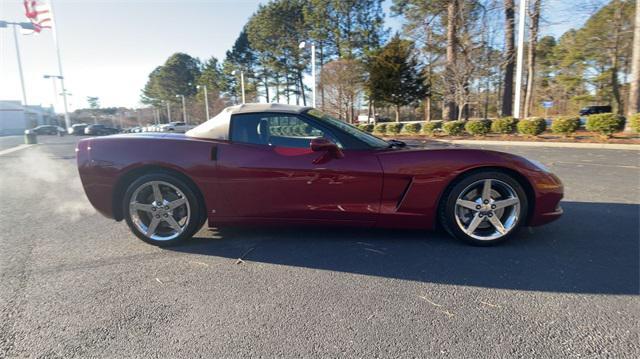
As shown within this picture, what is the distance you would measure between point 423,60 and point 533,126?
10.6m

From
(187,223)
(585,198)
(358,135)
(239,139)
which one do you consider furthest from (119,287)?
(585,198)

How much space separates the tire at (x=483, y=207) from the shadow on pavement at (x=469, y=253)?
12 cm

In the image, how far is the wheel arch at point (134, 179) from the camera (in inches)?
118

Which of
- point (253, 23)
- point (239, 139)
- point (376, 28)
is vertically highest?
point (253, 23)

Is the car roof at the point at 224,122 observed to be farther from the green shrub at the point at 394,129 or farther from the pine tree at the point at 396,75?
the pine tree at the point at 396,75

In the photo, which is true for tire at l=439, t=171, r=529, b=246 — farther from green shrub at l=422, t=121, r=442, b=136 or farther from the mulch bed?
green shrub at l=422, t=121, r=442, b=136

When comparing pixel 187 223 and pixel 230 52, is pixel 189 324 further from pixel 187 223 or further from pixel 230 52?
pixel 230 52

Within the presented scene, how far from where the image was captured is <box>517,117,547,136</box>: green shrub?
1358 cm

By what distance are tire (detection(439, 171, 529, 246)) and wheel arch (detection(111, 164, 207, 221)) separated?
7.26 ft

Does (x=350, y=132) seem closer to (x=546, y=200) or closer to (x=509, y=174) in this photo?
(x=509, y=174)

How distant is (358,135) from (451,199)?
3.29 ft

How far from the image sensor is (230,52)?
43469mm

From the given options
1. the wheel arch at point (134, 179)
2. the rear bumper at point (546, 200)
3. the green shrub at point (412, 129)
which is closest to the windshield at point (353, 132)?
the wheel arch at point (134, 179)

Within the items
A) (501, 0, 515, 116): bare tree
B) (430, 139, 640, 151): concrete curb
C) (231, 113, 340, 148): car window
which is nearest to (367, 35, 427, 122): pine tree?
(501, 0, 515, 116): bare tree
